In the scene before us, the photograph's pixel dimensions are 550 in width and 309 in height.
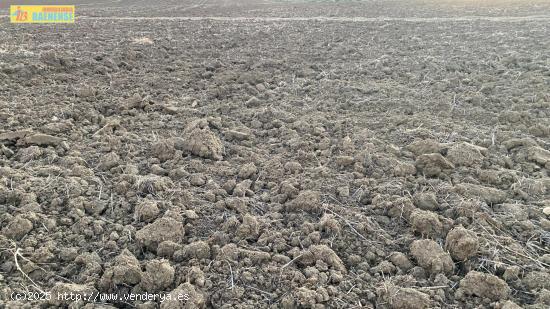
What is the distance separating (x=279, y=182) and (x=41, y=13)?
15.0 m

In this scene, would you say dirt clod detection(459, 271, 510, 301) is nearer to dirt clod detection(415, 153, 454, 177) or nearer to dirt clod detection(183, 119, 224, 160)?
dirt clod detection(415, 153, 454, 177)

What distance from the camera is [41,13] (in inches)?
590

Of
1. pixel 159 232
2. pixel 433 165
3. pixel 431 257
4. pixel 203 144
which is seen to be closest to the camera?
pixel 431 257

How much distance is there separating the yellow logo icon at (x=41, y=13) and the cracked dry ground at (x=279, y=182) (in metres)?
8.10

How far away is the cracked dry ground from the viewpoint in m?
2.45

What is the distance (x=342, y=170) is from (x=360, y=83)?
2.53 meters

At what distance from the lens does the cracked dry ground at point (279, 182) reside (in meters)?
2.45

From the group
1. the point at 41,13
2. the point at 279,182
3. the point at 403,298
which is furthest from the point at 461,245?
the point at 41,13

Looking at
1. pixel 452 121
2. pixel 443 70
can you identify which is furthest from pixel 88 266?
pixel 443 70

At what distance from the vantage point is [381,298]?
2.37 meters

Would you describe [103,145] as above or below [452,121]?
below

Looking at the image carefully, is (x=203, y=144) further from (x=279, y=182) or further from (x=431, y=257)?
(x=431, y=257)

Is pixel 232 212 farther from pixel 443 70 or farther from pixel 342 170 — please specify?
pixel 443 70

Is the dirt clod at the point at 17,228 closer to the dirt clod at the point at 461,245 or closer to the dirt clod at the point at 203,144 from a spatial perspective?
the dirt clod at the point at 203,144
